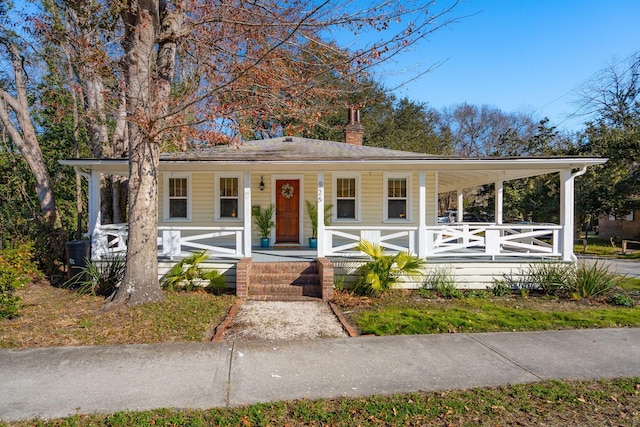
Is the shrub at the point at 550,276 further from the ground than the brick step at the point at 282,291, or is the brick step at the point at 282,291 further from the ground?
the shrub at the point at 550,276

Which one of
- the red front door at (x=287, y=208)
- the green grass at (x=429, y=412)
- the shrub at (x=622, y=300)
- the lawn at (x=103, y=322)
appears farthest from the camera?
the red front door at (x=287, y=208)

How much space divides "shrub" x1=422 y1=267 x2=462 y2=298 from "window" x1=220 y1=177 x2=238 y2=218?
607 centimetres

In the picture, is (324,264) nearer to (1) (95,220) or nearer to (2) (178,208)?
(1) (95,220)

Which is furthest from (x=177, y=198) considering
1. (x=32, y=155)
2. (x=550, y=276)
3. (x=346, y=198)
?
(x=550, y=276)

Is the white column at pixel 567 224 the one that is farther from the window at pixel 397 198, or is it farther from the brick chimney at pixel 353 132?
the brick chimney at pixel 353 132

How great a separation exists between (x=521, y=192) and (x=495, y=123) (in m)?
26.6

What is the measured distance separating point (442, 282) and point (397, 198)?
12.6 feet

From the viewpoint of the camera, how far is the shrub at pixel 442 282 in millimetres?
8305

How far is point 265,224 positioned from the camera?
11.3 metres

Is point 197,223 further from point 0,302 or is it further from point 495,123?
point 495,123

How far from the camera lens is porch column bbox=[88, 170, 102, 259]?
9.05m

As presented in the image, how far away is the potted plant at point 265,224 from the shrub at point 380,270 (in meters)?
3.77

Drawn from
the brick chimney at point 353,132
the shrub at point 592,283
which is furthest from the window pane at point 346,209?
the shrub at point 592,283

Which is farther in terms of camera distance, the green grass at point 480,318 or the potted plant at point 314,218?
the potted plant at point 314,218
